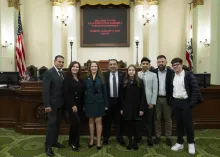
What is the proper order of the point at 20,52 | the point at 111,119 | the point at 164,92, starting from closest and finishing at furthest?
the point at 164,92 → the point at 111,119 → the point at 20,52

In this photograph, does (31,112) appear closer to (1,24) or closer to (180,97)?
(180,97)

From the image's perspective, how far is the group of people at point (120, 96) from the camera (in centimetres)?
356

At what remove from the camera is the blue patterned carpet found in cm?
355

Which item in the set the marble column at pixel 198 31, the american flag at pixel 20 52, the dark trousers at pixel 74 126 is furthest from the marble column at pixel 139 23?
the dark trousers at pixel 74 126

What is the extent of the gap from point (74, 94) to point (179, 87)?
5.97ft

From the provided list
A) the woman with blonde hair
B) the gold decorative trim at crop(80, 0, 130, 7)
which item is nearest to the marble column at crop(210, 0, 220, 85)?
the gold decorative trim at crop(80, 0, 130, 7)

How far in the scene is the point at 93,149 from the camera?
3.77m

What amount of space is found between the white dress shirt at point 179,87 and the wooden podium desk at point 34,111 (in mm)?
1731

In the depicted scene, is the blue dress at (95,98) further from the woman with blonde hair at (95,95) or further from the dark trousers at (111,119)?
the dark trousers at (111,119)

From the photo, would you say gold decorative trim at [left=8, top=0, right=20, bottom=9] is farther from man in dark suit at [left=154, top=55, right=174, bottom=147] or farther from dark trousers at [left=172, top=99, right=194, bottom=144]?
dark trousers at [left=172, top=99, right=194, bottom=144]

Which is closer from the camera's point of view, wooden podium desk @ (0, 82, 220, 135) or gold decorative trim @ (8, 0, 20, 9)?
wooden podium desk @ (0, 82, 220, 135)

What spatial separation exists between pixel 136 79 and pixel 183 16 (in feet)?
26.3

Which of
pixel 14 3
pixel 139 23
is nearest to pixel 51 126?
pixel 139 23

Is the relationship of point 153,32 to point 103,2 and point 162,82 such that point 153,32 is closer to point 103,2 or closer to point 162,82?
point 103,2
